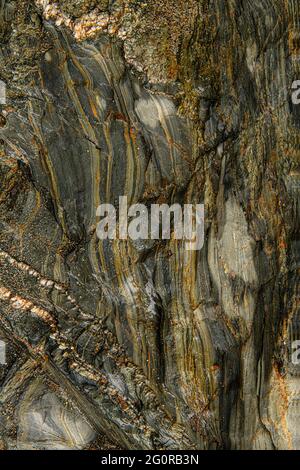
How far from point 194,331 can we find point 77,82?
2.79 metres

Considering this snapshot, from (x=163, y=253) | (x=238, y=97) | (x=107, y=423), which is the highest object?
(x=238, y=97)

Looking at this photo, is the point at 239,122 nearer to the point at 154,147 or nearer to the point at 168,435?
the point at 154,147

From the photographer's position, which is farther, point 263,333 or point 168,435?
point 168,435

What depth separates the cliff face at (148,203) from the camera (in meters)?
5.38

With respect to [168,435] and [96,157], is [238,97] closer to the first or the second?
[96,157]

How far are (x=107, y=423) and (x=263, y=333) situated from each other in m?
2.02

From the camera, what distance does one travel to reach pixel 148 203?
18.6ft

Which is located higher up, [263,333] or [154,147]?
[154,147]

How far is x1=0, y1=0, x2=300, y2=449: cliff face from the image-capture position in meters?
5.38
